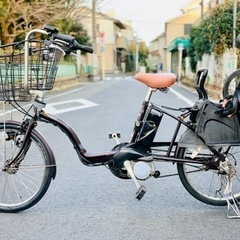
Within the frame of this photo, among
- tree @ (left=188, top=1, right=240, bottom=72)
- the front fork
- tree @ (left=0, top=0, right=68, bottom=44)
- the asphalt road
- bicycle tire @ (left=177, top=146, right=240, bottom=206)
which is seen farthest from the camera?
tree @ (left=0, top=0, right=68, bottom=44)

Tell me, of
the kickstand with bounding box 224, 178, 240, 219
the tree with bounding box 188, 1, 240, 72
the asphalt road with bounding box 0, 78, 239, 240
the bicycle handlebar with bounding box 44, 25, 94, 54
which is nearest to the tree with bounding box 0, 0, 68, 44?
the tree with bounding box 188, 1, 240, 72

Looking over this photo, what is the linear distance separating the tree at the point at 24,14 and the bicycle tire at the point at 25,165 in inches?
487

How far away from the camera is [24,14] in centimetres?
1608

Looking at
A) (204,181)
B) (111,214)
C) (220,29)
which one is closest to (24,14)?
(220,29)

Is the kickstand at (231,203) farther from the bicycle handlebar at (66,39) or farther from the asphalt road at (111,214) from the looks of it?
the bicycle handlebar at (66,39)

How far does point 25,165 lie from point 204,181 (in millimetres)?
1583

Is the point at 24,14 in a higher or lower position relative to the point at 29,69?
higher

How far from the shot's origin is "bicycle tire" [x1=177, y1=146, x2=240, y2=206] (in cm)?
342

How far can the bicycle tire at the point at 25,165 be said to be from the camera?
3354 mm

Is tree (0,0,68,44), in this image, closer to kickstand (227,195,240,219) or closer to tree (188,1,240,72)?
tree (188,1,240,72)

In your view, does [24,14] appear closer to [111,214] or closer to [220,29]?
[220,29]

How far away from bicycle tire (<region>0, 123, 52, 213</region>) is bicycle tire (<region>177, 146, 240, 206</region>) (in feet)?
3.63

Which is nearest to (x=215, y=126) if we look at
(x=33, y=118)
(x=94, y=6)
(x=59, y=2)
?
(x=33, y=118)

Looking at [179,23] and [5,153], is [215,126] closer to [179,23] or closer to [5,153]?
[5,153]
